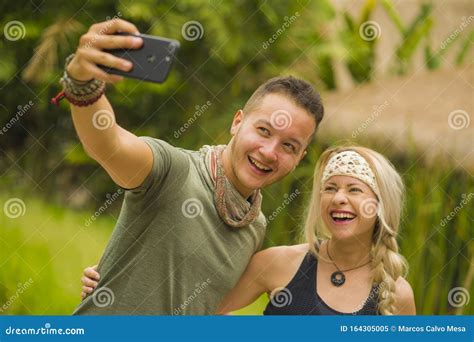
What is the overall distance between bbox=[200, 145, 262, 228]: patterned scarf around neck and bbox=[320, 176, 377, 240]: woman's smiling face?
26 centimetres

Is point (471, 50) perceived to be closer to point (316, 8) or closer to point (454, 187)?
point (316, 8)

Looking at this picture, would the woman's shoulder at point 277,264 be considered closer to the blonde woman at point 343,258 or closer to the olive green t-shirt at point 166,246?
the blonde woman at point 343,258

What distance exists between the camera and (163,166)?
1.75m

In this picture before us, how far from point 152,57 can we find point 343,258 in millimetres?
883

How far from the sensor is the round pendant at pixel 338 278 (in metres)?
2.13

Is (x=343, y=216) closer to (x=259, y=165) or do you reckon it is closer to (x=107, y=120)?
(x=259, y=165)

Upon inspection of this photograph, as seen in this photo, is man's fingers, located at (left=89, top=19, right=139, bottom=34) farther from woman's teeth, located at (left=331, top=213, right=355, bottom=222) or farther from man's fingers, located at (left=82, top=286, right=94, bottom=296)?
woman's teeth, located at (left=331, top=213, right=355, bottom=222)

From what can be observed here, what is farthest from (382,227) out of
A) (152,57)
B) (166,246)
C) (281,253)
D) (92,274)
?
(152,57)

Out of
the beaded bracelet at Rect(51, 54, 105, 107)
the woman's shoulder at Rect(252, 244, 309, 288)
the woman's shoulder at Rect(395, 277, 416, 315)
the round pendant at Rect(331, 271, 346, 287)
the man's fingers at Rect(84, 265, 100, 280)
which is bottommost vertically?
the man's fingers at Rect(84, 265, 100, 280)

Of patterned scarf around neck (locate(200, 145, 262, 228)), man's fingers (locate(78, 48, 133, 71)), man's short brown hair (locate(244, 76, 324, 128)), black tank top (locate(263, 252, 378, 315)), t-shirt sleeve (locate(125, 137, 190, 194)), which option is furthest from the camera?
black tank top (locate(263, 252, 378, 315))

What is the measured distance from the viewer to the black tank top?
6.98ft

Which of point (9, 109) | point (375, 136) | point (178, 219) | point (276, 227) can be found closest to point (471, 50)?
point (375, 136)

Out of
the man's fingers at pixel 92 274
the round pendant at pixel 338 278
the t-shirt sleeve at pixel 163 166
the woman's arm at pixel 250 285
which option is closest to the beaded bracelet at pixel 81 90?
the t-shirt sleeve at pixel 163 166

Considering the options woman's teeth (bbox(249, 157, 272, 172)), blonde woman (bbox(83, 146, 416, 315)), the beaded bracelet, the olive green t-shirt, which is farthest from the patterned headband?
the beaded bracelet
